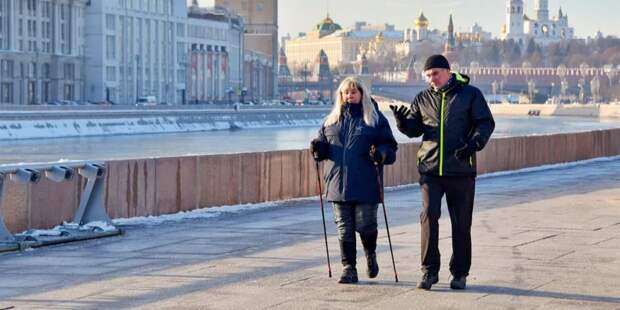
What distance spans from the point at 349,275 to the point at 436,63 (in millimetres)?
1660

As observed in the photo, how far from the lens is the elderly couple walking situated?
33.8 feet

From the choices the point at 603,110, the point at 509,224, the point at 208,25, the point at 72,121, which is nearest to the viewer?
the point at 509,224

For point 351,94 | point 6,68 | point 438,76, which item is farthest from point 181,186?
point 6,68

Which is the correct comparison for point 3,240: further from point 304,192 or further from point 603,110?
point 603,110

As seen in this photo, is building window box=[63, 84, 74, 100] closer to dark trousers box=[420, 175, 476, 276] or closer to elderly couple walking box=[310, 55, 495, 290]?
elderly couple walking box=[310, 55, 495, 290]

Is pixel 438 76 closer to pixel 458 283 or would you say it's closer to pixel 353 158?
pixel 353 158

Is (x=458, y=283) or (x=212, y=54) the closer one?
(x=458, y=283)

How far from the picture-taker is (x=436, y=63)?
10.3 metres

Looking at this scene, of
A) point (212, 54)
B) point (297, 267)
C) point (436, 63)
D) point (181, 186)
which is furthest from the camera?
point (212, 54)

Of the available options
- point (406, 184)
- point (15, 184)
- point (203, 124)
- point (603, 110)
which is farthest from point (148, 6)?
point (15, 184)

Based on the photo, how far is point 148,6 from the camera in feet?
407

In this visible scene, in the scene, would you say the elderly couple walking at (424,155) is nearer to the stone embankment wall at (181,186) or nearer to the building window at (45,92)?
the stone embankment wall at (181,186)

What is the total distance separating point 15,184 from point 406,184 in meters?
9.93

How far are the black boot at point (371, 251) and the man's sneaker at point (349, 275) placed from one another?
168 millimetres
